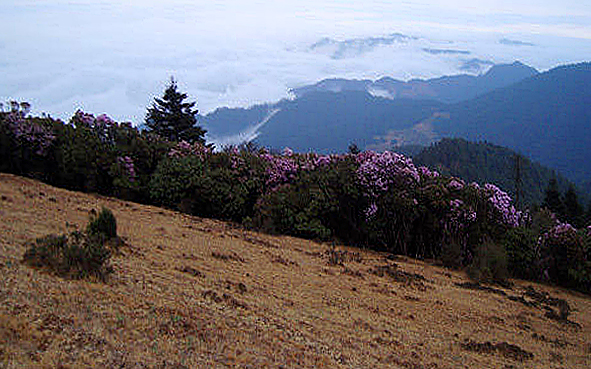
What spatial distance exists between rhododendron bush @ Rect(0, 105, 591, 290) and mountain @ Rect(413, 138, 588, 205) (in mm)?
66994

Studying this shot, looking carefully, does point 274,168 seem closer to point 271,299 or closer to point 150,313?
point 271,299

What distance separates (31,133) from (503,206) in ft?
55.4

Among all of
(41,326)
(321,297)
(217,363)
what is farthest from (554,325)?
(41,326)

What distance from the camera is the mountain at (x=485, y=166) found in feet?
280

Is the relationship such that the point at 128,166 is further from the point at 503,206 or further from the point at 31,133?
the point at 503,206

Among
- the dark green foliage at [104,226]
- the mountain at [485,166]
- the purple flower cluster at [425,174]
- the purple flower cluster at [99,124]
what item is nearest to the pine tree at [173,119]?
the purple flower cluster at [99,124]

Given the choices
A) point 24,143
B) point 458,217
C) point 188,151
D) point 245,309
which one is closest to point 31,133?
point 24,143

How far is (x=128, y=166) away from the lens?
18188 millimetres

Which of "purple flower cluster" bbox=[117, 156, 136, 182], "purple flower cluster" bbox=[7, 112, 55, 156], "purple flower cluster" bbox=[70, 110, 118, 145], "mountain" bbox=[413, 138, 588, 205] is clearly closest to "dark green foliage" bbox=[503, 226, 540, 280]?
"purple flower cluster" bbox=[117, 156, 136, 182]

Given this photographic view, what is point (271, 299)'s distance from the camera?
27.7ft

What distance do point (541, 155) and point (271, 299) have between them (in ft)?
605

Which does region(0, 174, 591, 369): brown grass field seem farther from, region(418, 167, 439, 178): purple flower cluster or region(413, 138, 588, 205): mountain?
region(413, 138, 588, 205): mountain

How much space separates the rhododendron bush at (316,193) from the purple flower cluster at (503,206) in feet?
0.12

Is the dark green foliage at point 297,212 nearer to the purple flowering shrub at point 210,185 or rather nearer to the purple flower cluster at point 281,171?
the purple flowering shrub at point 210,185
